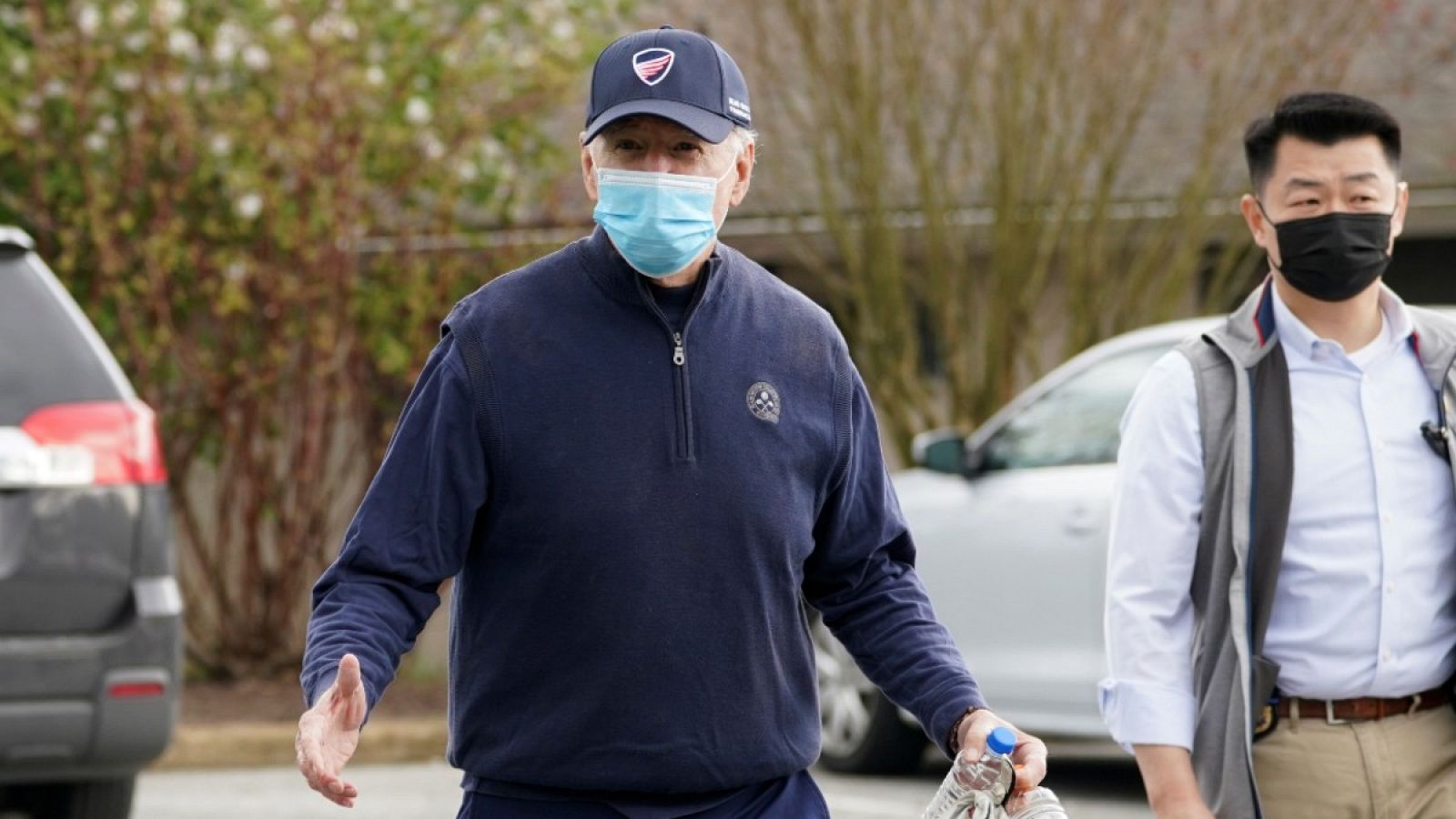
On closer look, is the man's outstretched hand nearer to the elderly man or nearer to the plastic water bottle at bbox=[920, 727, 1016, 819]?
the elderly man

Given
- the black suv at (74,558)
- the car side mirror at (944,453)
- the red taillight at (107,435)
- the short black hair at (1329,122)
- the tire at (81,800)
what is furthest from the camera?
the car side mirror at (944,453)

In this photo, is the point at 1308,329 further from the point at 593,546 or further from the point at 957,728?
the point at 593,546

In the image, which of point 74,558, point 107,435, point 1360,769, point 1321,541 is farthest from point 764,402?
point 107,435

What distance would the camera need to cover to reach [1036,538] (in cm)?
892

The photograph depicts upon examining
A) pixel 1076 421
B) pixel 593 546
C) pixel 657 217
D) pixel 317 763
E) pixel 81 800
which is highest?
pixel 657 217

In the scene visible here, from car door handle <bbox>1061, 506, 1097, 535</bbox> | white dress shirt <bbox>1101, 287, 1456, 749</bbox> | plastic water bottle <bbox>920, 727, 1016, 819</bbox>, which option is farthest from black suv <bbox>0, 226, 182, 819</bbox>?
plastic water bottle <bbox>920, 727, 1016, 819</bbox>

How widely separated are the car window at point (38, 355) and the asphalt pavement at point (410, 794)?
2.40m

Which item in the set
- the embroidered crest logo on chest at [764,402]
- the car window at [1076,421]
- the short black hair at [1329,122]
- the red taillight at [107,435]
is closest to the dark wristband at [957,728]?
the embroidered crest logo on chest at [764,402]

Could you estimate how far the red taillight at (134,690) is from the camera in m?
6.77

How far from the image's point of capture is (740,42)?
14.7 meters

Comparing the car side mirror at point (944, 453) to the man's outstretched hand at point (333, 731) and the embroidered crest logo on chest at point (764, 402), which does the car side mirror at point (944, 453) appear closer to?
the embroidered crest logo on chest at point (764, 402)

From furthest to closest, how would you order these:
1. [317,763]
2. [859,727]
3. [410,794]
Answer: [859,727] < [410,794] < [317,763]

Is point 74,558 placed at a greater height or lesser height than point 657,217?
lesser

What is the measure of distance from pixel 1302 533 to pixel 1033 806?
3.07ft
